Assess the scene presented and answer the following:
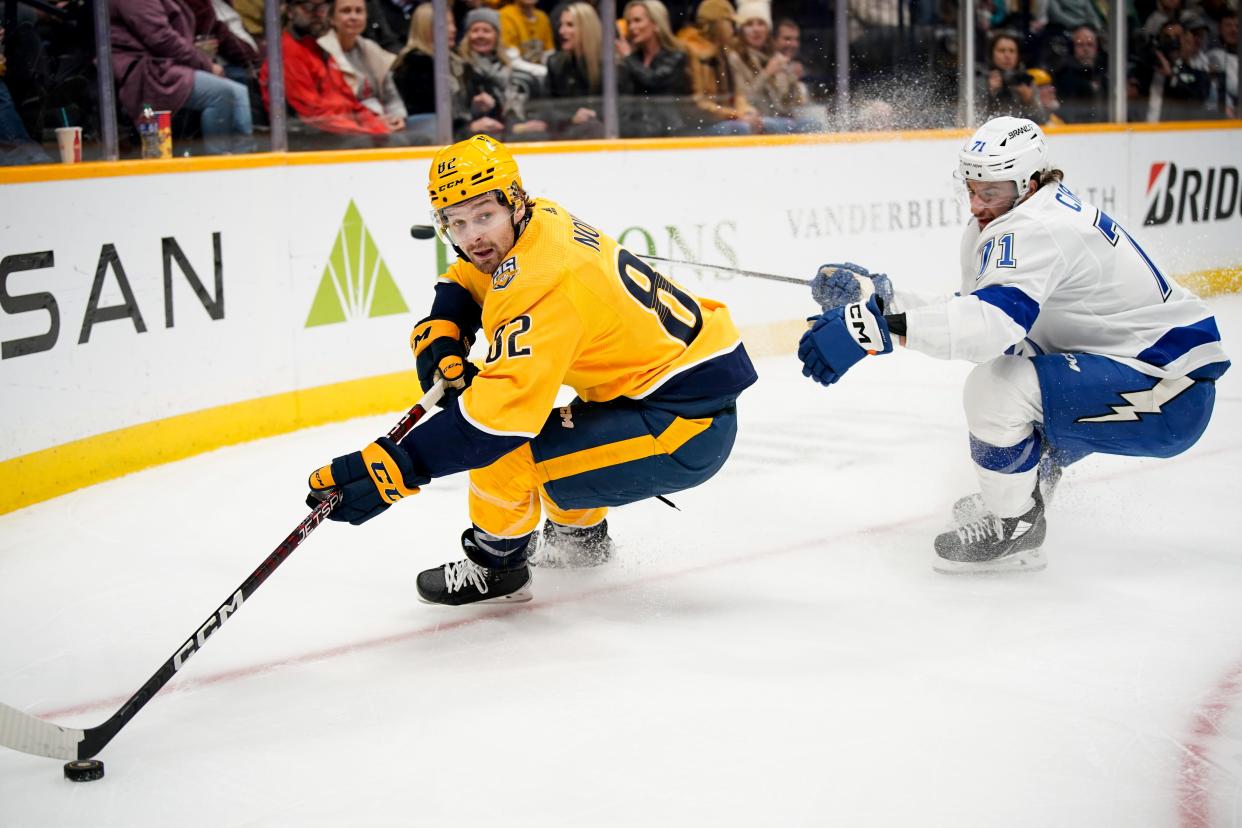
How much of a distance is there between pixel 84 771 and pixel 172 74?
3.12 meters

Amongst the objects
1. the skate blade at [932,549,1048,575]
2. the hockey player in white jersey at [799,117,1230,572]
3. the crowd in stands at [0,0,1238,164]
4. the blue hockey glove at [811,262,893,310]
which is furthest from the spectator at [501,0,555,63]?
the skate blade at [932,549,1048,575]

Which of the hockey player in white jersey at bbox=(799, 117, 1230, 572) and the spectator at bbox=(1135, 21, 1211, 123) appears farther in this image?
the spectator at bbox=(1135, 21, 1211, 123)

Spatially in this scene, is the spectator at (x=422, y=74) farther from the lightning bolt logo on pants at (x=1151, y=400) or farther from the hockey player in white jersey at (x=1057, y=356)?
the lightning bolt logo on pants at (x=1151, y=400)

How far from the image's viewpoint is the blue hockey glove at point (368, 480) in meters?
2.51

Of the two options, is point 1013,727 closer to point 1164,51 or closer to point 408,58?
point 408,58

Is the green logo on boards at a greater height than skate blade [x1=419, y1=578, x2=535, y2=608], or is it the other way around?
the green logo on boards

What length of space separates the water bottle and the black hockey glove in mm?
1900

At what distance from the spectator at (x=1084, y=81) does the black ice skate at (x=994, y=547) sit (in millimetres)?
5236

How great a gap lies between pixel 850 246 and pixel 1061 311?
11.9 feet

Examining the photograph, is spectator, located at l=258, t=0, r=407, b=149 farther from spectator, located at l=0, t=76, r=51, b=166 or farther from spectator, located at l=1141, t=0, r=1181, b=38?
spectator, located at l=1141, t=0, r=1181, b=38

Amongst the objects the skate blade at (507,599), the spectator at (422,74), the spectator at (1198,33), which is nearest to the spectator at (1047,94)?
the spectator at (1198,33)

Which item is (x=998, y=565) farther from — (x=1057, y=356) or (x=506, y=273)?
(x=506, y=273)

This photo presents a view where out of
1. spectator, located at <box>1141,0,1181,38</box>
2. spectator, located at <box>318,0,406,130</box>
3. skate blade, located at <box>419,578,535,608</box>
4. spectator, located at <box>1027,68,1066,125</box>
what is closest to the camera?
skate blade, located at <box>419,578,535,608</box>

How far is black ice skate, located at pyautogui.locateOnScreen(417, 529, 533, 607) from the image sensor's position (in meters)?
2.99
